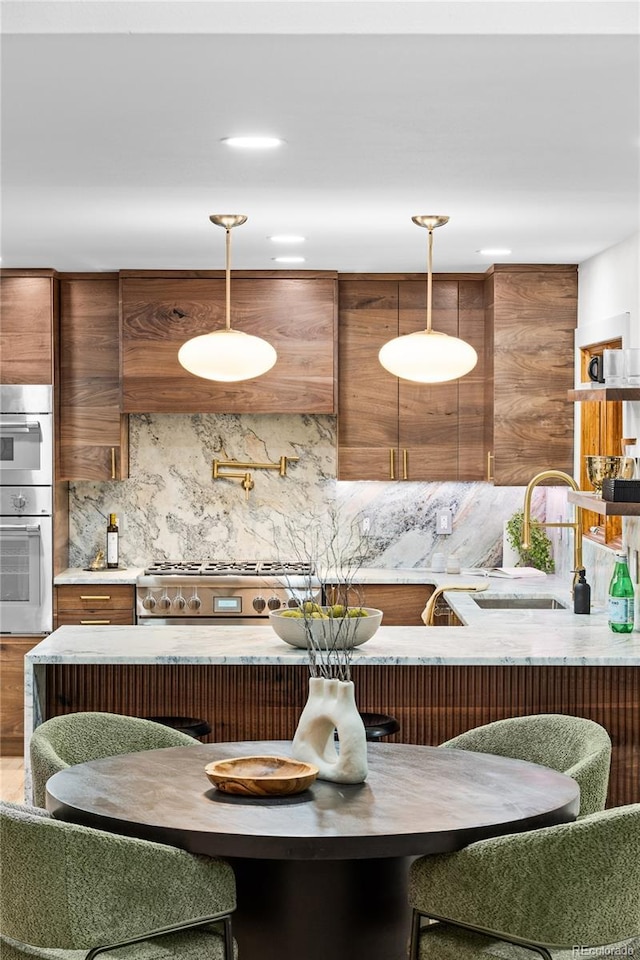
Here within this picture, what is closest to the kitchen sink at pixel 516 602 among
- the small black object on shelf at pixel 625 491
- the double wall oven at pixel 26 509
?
the small black object on shelf at pixel 625 491

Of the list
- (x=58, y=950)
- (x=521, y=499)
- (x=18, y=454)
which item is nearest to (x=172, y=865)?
(x=58, y=950)

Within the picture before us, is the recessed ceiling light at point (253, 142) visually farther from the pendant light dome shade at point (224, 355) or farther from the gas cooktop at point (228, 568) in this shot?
the gas cooktop at point (228, 568)

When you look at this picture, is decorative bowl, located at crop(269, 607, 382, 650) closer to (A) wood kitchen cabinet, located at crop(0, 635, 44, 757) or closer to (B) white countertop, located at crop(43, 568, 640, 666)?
(B) white countertop, located at crop(43, 568, 640, 666)

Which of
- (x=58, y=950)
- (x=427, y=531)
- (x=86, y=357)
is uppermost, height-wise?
(x=86, y=357)

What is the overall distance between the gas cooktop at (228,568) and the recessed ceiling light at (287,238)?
5.62 feet

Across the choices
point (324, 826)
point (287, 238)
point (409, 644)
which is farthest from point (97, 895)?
point (287, 238)

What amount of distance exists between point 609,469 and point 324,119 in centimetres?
183

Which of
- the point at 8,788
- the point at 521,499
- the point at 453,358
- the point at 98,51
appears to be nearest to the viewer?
the point at 98,51

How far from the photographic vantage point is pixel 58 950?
8.23ft

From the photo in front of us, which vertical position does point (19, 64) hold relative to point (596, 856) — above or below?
above

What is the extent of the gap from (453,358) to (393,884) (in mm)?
2544

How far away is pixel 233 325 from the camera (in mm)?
6336

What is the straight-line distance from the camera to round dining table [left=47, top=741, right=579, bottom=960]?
8.07 ft

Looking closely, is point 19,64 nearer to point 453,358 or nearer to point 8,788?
point 453,358
